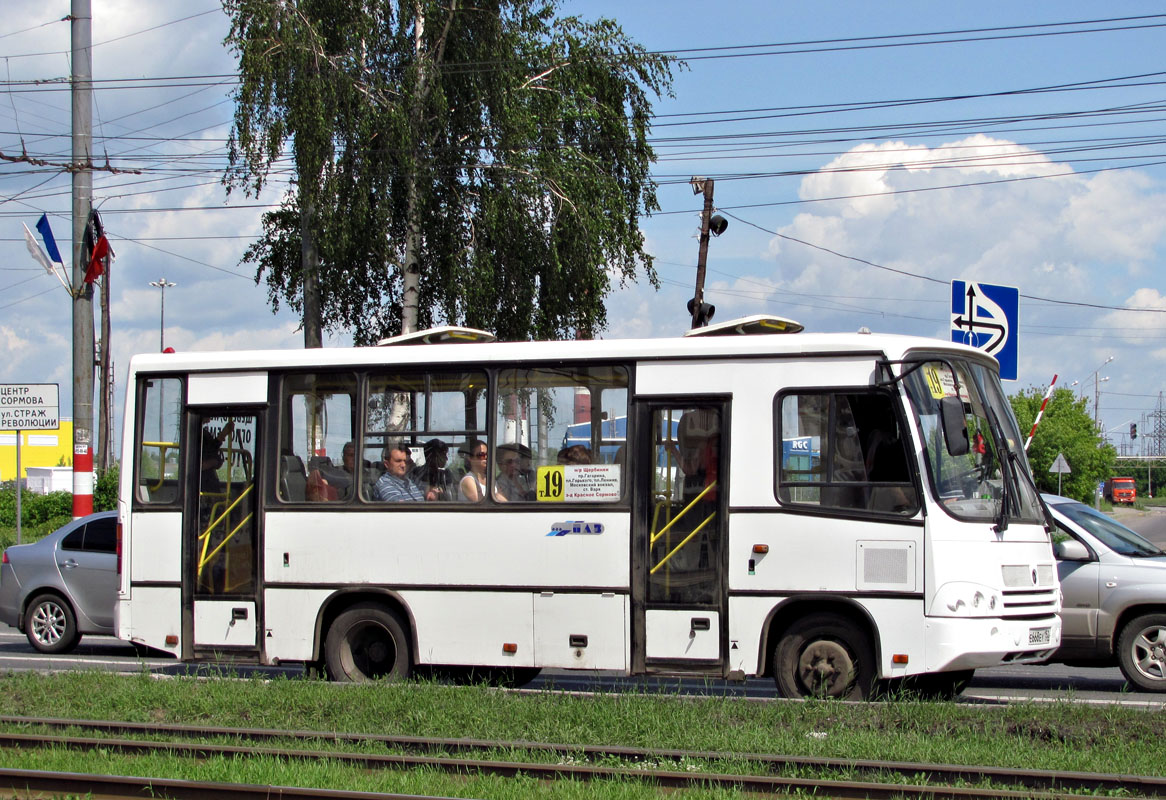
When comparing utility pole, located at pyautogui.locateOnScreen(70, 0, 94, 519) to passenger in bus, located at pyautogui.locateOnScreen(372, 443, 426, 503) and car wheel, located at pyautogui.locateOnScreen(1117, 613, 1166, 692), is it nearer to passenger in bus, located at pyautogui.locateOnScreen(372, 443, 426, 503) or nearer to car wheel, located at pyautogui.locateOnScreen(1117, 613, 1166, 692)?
passenger in bus, located at pyautogui.locateOnScreen(372, 443, 426, 503)

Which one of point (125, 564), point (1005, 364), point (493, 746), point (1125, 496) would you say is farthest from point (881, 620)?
point (1125, 496)

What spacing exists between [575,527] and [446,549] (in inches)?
45.8

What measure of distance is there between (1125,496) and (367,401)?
105776 millimetres

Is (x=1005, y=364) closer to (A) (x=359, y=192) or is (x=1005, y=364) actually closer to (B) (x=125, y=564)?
(B) (x=125, y=564)

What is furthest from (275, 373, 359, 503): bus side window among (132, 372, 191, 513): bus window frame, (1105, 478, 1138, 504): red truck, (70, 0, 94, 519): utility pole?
(1105, 478, 1138, 504): red truck

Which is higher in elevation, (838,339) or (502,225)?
(502,225)

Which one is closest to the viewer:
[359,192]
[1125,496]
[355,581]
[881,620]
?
[881,620]

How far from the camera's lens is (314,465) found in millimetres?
10742

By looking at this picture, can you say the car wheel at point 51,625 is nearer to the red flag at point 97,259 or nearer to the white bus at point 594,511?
the white bus at point 594,511

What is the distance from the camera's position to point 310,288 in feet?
79.6

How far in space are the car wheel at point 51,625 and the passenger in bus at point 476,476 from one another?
6.42 meters

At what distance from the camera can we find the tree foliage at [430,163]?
22641 millimetres

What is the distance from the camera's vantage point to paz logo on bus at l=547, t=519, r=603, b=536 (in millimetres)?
9750

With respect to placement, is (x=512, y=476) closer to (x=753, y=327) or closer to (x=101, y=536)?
(x=753, y=327)
